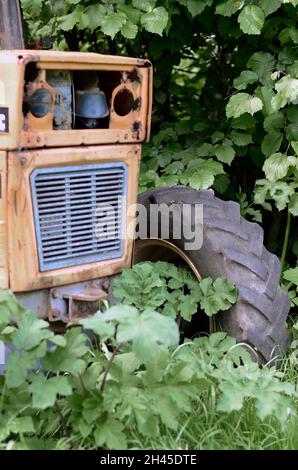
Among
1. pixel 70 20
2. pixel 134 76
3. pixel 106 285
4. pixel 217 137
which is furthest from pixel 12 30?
pixel 217 137

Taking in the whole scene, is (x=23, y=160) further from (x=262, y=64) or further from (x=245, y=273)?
(x=262, y=64)

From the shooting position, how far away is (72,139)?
2.82m

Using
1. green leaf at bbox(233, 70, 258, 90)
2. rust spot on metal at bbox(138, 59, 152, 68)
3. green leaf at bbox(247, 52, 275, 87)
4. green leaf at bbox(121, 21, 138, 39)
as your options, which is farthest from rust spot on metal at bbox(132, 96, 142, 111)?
green leaf at bbox(247, 52, 275, 87)

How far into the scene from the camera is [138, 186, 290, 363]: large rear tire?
3.15 meters

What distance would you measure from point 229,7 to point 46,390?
2043mm

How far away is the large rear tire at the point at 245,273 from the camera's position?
124 inches

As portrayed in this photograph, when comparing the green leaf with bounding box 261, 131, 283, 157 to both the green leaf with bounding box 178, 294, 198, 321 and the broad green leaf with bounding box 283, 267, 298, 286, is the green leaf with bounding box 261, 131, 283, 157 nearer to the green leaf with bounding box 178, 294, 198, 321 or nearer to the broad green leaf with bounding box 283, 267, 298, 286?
the broad green leaf with bounding box 283, 267, 298, 286

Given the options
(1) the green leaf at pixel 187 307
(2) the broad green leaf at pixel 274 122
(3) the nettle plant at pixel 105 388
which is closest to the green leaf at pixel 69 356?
(3) the nettle plant at pixel 105 388

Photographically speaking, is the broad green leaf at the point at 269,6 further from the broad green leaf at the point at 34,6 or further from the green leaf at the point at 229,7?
the broad green leaf at the point at 34,6

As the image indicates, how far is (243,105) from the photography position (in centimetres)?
367

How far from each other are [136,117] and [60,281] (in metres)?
0.66
